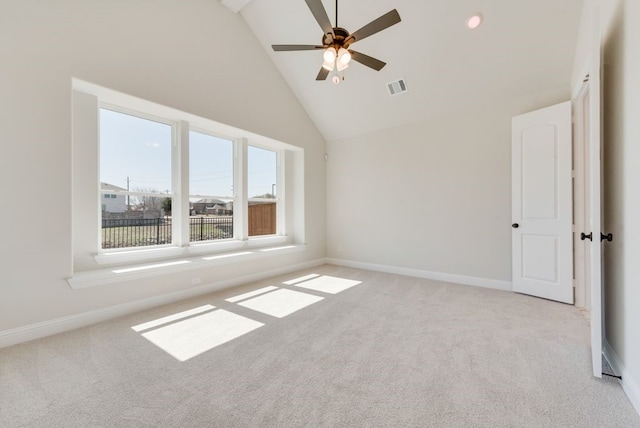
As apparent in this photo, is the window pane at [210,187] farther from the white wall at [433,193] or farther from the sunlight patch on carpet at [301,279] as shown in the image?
the white wall at [433,193]

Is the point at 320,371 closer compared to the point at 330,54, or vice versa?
the point at 320,371

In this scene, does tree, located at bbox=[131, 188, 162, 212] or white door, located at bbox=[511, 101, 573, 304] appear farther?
tree, located at bbox=[131, 188, 162, 212]

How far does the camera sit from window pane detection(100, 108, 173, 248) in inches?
128

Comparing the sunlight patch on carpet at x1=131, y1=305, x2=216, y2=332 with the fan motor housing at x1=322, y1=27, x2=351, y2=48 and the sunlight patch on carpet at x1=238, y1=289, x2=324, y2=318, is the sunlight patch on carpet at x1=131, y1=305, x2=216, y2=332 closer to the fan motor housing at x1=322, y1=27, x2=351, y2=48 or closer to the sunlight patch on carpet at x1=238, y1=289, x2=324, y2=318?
the sunlight patch on carpet at x1=238, y1=289, x2=324, y2=318

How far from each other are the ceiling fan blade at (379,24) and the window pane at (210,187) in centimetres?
278

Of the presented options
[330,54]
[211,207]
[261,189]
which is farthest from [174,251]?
[330,54]

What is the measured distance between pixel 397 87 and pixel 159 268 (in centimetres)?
428

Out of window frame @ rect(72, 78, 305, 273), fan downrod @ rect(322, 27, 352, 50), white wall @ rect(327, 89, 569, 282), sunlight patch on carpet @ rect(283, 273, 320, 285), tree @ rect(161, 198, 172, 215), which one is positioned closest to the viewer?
fan downrod @ rect(322, 27, 352, 50)

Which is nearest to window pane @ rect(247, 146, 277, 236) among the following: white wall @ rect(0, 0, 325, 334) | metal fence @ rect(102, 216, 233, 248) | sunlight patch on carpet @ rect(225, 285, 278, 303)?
metal fence @ rect(102, 216, 233, 248)

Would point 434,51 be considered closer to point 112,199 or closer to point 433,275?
point 433,275

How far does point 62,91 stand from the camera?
8.52ft

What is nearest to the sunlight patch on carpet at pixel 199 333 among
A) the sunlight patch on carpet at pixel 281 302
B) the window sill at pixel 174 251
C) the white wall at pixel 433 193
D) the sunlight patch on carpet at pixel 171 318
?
the sunlight patch on carpet at pixel 171 318

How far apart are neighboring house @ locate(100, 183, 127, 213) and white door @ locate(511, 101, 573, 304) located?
5195mm

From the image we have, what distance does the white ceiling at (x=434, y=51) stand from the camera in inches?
123
